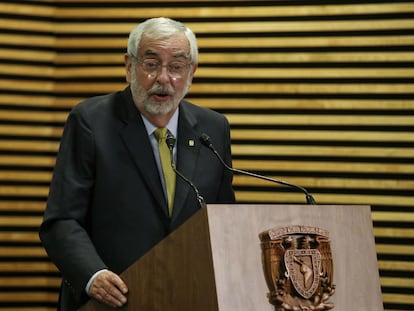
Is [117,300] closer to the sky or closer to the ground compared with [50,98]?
closer to the ground

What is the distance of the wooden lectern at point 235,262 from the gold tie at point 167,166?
23.0 inches

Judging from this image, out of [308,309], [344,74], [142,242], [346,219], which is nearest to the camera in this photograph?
[308,309]

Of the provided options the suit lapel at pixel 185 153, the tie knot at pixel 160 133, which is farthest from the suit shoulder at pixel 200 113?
the tie knot at pixel 160 133

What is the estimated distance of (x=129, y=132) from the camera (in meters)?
3.63

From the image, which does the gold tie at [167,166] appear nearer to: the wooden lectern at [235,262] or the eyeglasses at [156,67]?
the eyeglasses at [156,67]

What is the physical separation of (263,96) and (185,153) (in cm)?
258

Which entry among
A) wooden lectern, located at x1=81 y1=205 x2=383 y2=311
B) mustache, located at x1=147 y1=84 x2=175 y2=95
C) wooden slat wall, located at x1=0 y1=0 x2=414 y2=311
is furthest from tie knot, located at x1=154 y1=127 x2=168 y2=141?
wooden slat wall, located at x1=0 y1=0 x2=414 y2=311

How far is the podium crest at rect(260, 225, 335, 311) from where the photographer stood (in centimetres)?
272

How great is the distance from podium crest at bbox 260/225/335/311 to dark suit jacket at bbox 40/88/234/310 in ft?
2.72

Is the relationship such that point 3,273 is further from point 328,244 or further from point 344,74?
point 328,244

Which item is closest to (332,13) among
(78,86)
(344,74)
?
(344,74)

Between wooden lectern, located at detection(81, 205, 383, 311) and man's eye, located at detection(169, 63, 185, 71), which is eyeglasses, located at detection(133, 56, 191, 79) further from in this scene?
wooden lectern, located at detection(81, 205, 383, 311)

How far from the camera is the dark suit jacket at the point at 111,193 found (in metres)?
3.48

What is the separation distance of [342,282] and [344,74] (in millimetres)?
3359
